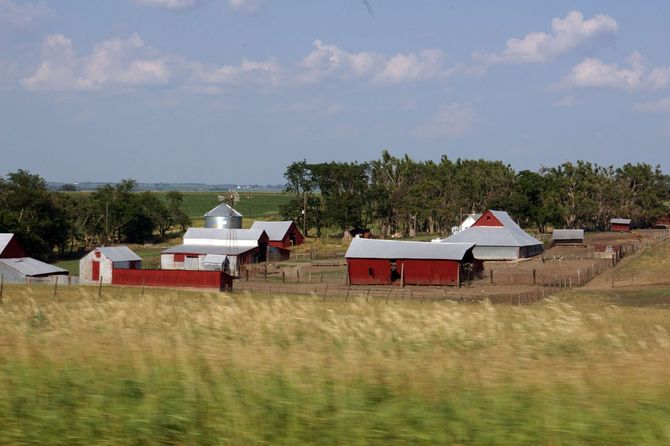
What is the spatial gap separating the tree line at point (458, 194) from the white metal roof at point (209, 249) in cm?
3412

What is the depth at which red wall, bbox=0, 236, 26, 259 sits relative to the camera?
65.2m

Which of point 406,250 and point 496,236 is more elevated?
point 496,236

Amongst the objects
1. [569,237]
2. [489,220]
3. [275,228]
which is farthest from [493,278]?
[275,228]

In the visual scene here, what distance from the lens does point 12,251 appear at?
6650 cm

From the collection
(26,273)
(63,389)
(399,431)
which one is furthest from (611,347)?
(26,273)

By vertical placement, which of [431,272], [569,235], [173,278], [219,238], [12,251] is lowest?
[173,278]

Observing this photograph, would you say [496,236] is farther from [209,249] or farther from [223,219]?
[223,219]

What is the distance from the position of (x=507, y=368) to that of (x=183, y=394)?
11.9 feet

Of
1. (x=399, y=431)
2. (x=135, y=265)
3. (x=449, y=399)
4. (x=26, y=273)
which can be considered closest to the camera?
(x=399, y=431)

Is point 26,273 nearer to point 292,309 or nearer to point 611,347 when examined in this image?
point 292,309

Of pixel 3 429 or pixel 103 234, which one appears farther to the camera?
pixel 103 234

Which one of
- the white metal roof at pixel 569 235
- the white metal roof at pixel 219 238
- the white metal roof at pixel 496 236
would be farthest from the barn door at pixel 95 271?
the white metal roof at pixel 569 235

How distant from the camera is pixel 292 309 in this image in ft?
55.7

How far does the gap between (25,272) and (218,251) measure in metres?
22.7
